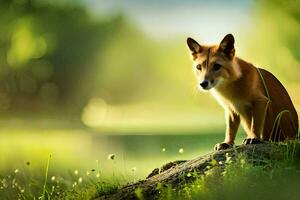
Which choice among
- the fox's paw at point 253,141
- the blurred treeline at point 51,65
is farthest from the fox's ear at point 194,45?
the blurred treeline at point 51,65

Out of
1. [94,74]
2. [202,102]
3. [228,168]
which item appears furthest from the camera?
[202,102]

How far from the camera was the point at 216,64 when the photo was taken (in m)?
6.89

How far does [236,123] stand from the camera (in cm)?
688

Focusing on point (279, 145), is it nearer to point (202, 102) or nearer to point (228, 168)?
point (228, 168)

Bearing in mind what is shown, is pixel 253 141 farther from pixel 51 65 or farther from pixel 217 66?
pixel 51 65

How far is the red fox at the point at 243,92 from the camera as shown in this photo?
263 inches

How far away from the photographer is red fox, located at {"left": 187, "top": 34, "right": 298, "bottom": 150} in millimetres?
6684

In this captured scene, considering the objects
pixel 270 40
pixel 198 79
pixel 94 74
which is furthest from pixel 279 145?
pixel 94 74

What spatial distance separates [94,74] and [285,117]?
1940cm

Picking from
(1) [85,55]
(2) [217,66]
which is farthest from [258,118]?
(1) [85,55]

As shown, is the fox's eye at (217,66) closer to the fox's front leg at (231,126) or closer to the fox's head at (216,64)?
the fox's head at (216,64)

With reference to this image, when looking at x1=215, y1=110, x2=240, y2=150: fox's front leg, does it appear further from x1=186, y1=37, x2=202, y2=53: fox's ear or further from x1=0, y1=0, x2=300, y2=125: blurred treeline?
x1=0, y1=0, x2=300, y2=125: blurred treeline

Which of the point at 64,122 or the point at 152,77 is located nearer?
the point at 64,122

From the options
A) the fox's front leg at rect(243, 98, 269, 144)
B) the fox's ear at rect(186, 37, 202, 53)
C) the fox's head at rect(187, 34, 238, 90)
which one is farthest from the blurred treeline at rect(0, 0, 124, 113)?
the fox's front leg at rect(243, 98, 269, 144)
